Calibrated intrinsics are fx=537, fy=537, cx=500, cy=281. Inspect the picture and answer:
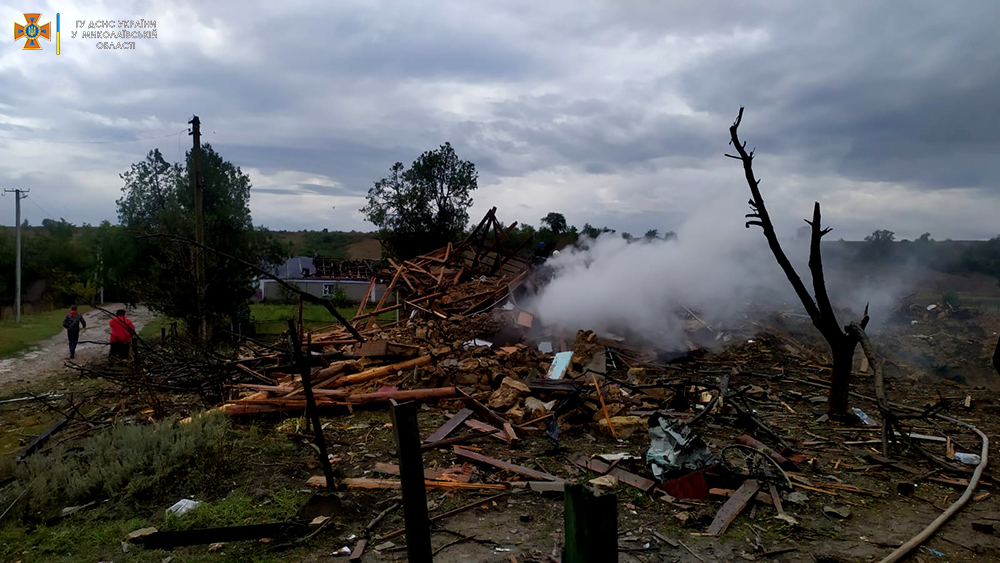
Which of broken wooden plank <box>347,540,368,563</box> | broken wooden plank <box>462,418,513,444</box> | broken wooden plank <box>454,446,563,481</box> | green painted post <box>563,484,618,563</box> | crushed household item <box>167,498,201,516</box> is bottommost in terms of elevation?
crushed household item <box>167,498,201,516</box>

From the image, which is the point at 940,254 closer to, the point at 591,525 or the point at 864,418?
the point at 864,418

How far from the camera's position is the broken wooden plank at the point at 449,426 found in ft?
21.8

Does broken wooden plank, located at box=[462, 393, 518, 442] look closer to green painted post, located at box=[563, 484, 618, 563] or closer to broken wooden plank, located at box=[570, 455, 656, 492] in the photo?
broken wooden plank, located at box=[570, 455, 656, 492]

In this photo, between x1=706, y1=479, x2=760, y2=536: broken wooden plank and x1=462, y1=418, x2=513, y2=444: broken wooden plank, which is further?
x1=462, y1=418, x2=513, y2=444: broken wooden plank

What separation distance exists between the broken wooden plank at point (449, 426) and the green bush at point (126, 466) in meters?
2.26

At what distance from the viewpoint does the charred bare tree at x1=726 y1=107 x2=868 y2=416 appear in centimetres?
700

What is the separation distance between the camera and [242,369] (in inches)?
336

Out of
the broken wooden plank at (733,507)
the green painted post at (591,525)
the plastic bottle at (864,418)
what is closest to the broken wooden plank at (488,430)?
the broken wooden plank at (733,507)

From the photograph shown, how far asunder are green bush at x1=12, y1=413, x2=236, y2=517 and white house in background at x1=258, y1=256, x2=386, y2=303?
3377 cm

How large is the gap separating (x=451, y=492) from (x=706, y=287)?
34.7 ft

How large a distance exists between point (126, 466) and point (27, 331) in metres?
24.3

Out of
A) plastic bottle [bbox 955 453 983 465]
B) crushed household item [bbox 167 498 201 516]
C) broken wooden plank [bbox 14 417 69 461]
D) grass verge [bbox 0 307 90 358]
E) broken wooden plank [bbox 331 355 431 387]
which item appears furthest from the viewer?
grass verge [bbox 0 307 90 358]

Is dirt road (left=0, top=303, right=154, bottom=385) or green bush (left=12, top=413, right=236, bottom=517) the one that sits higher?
green bush (left=12, top=413, right=236, bottom=517)

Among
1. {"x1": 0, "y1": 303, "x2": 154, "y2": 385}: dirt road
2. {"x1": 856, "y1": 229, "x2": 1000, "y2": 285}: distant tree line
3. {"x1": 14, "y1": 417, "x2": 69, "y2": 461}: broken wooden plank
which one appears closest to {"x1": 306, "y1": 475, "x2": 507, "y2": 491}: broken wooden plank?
{"x1": 14, "y1": 417, "x2": 69, "y2": 461}: broken wooden plank
